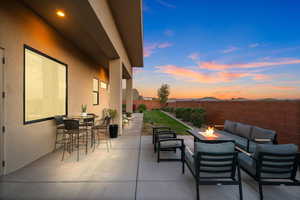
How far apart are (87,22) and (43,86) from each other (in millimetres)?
2140

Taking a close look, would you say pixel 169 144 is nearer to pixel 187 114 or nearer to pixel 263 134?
pixel 263 134

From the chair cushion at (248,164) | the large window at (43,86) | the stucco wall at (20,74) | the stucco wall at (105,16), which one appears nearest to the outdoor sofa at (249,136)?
the chair cushion at (248,164)

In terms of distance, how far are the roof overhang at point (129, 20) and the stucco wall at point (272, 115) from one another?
510cm

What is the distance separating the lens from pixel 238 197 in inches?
77.0

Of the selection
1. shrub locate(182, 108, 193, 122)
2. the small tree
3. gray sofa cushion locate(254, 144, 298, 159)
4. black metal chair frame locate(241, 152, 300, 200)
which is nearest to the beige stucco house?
gray sofa cushion locate(254, 144, 298, 159)

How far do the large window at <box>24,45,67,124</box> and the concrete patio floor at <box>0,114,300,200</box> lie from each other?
1.26m

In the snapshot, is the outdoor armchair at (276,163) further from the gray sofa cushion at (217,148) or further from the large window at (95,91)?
the large window at (95,91)

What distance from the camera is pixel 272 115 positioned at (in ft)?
13.0

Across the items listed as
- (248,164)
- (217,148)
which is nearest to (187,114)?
(248,164)

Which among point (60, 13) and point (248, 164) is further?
point (60, 13)

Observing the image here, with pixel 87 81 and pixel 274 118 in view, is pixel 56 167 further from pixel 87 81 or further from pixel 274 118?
pixel 274 118

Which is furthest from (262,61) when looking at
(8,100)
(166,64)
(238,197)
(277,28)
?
(8,100)

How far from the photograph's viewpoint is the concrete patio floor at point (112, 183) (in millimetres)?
1983

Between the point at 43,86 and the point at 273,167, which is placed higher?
the point at 43,86
